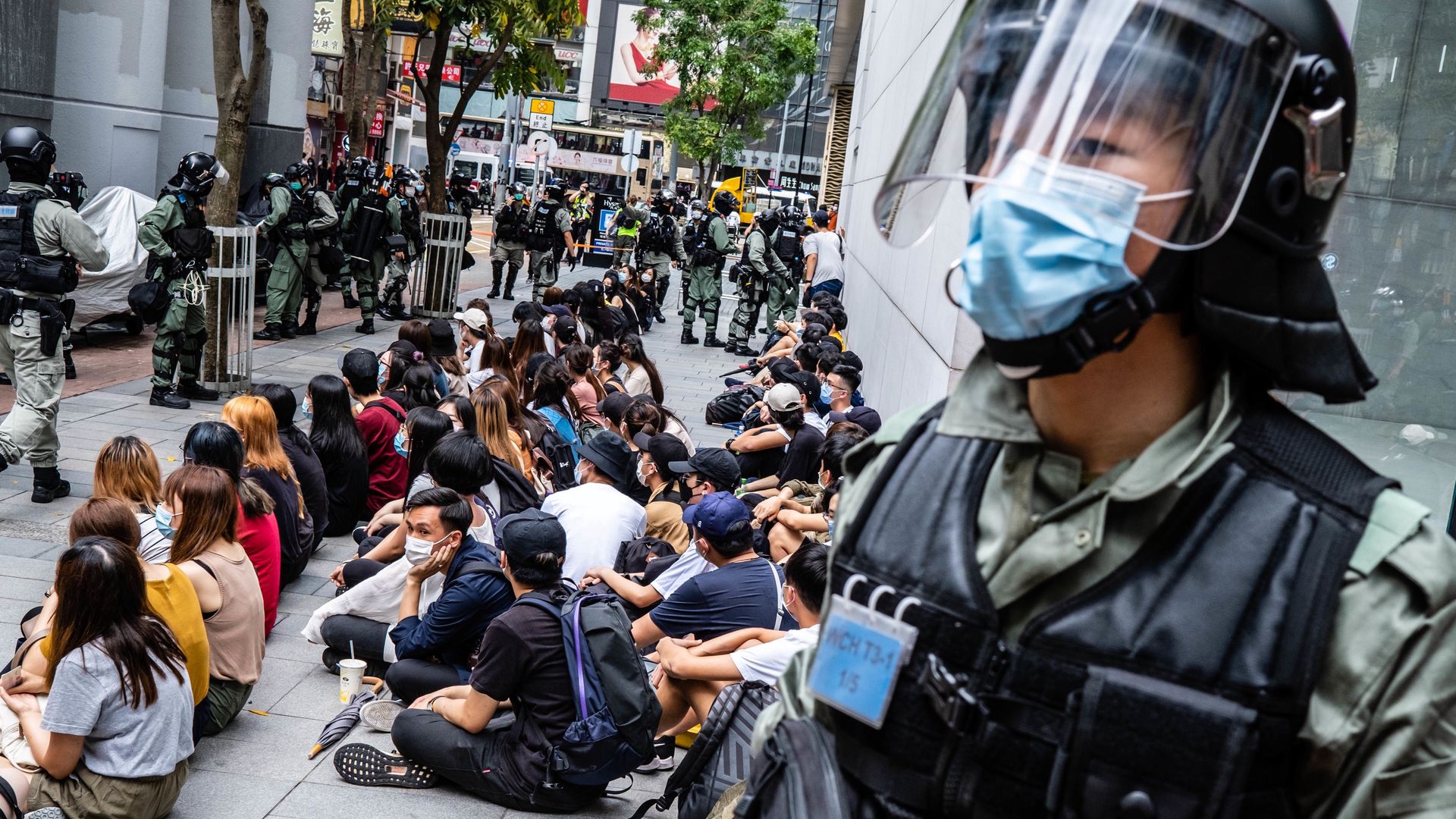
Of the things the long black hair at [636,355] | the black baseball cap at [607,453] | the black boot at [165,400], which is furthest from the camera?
the black boot at [165,400]

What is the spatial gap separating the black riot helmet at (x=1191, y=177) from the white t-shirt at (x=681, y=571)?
4.49 m

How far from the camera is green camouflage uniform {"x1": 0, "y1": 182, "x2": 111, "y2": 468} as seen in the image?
8.15 metres

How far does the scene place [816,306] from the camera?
17.3 metres

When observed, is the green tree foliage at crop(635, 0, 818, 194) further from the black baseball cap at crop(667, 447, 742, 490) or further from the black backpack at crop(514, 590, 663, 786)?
the black backpack at crop(514, 590, 663, 786)

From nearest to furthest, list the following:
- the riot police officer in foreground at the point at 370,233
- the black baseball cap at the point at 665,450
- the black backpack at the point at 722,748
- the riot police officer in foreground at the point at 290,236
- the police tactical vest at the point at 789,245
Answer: the black backpack at the point at 722,748
the black baseball cap at the point at 665,450
the riot police officer in foreground at the point at 290,236
the riot police officer in foreground at the point at 370,233
the police tactical vest at the point at 789,245

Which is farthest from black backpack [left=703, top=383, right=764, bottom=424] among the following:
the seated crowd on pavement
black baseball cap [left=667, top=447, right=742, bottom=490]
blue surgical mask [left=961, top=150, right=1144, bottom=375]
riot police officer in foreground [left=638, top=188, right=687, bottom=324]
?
riot police officer in foreground [left=638, top=188, right=687, bottom=324]

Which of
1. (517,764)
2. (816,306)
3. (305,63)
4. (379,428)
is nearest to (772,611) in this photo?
(517,764)

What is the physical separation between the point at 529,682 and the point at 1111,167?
4080 mm

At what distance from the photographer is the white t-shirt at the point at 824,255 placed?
2170 cm

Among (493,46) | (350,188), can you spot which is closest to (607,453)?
(350,188)

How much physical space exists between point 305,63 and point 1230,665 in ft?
68.7

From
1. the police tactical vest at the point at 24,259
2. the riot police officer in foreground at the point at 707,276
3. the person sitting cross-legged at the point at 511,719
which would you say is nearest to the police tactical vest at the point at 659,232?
the riot police officer in foreground at the point at 707,276

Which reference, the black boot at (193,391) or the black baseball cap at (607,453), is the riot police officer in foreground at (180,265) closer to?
the black boot at (193,391)

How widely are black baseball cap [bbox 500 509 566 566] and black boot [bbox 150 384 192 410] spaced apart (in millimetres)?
7364
